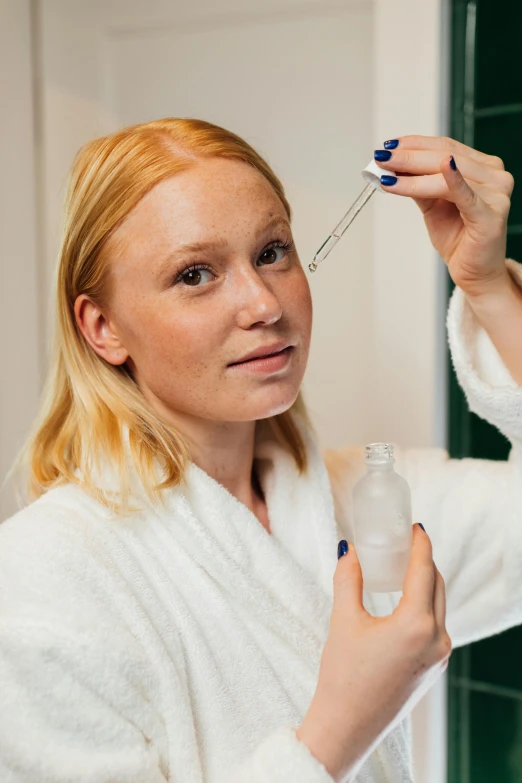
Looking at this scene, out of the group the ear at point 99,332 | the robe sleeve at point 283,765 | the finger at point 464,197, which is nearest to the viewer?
the robe sleeve at point 283,765

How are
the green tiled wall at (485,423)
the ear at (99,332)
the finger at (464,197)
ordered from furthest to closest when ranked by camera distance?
the green tiled wall at (485,423), the ear at (99,332), the finger at (464,197)

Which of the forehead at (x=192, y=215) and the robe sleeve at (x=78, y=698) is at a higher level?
the forehead at (x=192, y=215)

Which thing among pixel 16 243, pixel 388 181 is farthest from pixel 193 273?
pixel 16 243

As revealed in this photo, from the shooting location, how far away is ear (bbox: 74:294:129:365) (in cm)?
114

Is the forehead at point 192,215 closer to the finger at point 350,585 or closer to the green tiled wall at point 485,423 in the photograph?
the finger at point 350,585

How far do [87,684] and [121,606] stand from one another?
95 millimetres

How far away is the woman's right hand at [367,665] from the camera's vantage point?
0.83 meters

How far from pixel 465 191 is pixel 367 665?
56 cm

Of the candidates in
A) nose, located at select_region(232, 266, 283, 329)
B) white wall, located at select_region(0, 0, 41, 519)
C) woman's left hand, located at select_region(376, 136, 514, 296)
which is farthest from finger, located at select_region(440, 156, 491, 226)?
white wall, located at select_region(0, 0, 41, 519)

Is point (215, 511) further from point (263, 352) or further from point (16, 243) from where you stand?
point (16, 243)

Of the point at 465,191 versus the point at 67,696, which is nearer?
the point at 67,696

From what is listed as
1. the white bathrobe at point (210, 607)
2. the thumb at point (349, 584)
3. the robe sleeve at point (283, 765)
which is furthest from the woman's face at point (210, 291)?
the robe sleeve at point (283, 765)

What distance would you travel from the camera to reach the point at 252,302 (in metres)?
1.02

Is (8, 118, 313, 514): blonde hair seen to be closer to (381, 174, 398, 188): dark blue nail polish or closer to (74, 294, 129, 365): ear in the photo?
(74, 294, 129, 365): ear
